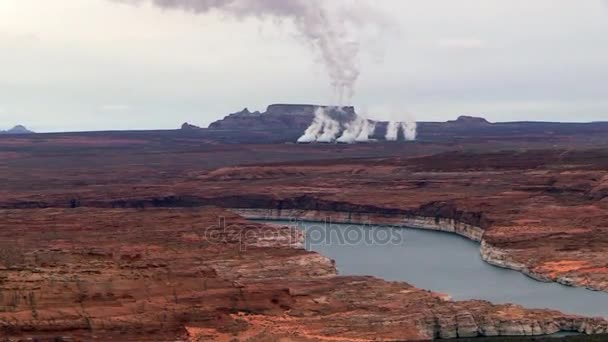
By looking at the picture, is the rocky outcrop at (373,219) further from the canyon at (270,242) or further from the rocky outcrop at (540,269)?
the rocky outcrop at (540,269)

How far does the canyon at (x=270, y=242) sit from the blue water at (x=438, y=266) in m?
1.89

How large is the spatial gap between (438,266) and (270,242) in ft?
46.3

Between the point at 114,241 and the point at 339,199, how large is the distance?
1519 inches

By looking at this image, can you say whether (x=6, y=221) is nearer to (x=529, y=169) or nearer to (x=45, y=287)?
(x=45, y=287)

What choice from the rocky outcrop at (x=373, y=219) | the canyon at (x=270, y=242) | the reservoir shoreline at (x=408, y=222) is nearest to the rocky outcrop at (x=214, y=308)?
the canyon at (x=270, y=242)

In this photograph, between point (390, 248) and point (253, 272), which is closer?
point (253, 272)

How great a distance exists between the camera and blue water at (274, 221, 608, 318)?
192 feet

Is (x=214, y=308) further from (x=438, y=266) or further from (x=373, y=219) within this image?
(x=373, y=219)

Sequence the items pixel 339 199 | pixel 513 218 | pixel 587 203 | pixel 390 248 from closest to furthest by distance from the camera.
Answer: pixel 390 248
pixel 513 218
pixel 587 203
pixel 339 199

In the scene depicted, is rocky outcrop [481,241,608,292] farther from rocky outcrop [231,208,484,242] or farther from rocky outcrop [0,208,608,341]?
rocky outcrop [231,208,484,242]

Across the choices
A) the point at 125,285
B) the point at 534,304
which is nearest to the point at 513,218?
the point at 534,304

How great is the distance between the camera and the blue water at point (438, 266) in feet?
192

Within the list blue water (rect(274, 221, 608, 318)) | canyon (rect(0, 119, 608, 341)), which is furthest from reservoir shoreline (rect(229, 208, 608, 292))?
blue water (rect(274, 221, 608, 318))

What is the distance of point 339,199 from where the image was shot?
11406 centimetres
